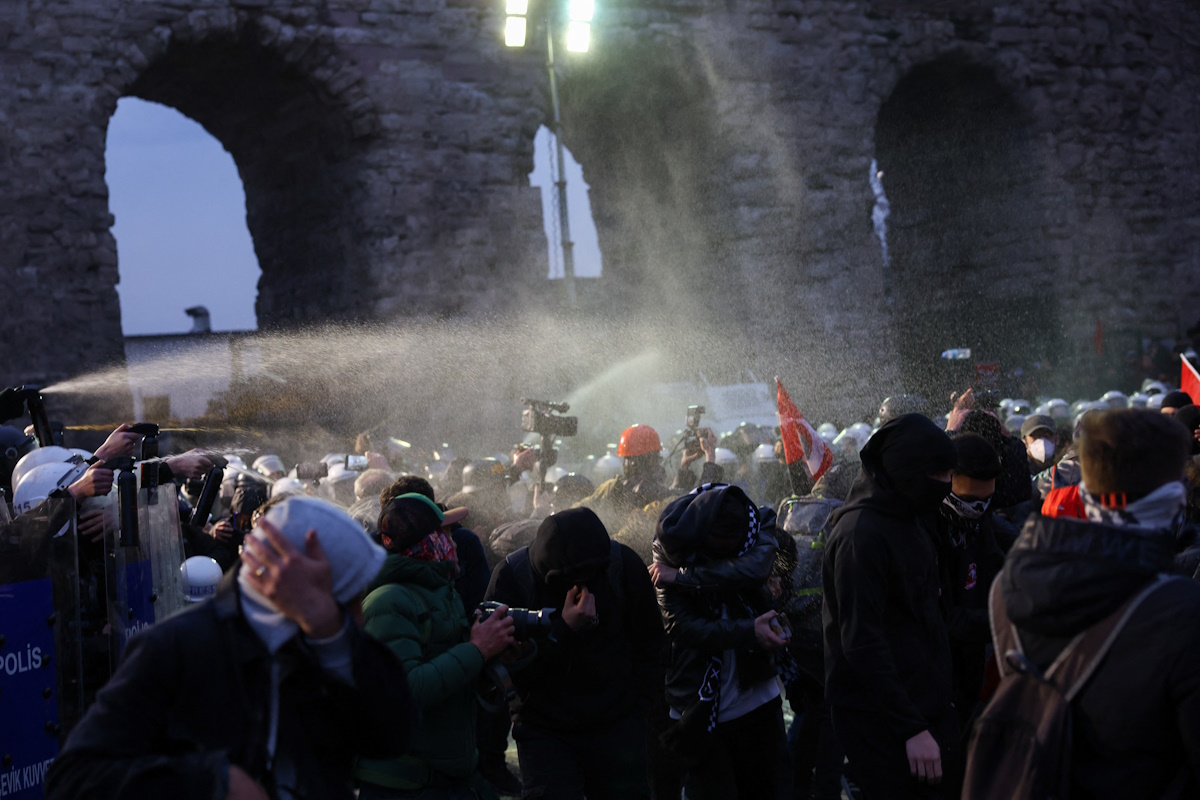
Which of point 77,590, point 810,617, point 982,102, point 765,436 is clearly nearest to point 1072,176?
point 982,102

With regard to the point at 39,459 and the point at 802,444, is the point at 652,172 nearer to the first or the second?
the point at 802,444

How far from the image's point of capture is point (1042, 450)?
6.80 m

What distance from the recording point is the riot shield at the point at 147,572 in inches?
166

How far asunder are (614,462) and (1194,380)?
14.3ft

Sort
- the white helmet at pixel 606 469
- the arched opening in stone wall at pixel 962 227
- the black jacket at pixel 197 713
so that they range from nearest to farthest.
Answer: the black jacket at pixel 197 713
the white helmet at pixel 606 469
the arched opening in stone wall at pixel 962 227

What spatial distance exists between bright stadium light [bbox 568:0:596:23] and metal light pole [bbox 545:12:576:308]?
74 cm

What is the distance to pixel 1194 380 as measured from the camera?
7.47 metres

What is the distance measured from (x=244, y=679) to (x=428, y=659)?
1348mm

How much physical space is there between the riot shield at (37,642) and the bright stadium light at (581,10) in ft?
33.8

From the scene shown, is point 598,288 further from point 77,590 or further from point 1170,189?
point 77,590

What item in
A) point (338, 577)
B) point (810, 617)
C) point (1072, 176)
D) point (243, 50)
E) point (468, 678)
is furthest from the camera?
point (1072, 176)

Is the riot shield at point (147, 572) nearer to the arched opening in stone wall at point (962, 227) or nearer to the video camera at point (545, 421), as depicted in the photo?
the video camera at point (545, 421)

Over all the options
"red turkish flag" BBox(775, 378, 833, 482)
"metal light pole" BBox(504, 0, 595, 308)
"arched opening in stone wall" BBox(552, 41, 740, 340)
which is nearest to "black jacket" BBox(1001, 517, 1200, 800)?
"red turkish flag" BBox(775, 378, 833, 482)

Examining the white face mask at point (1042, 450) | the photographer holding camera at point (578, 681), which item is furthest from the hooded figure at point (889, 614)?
the white face mask at point (1042, 450)
